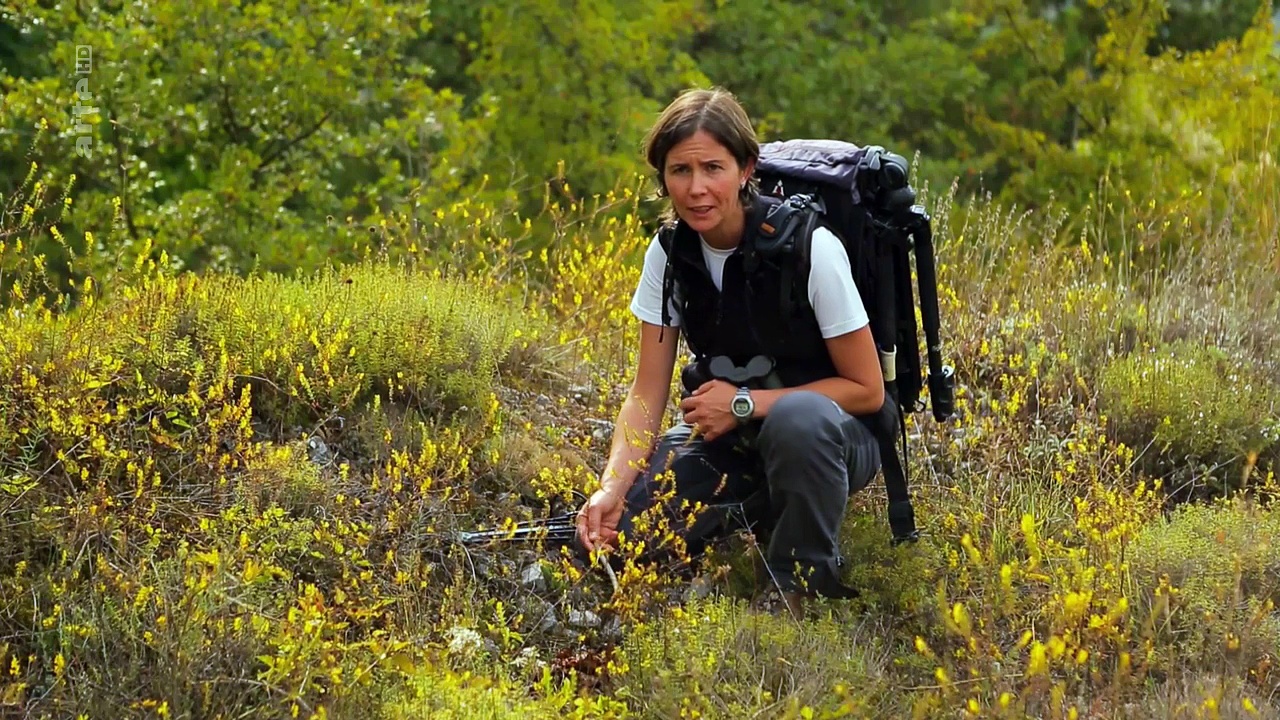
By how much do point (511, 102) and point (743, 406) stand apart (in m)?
9.28

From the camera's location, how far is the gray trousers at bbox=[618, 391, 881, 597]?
3492 mm

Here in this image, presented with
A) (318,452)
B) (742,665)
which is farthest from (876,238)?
(318,452)

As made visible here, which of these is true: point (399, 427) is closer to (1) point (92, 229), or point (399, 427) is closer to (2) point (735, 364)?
(2) point (735, 364)

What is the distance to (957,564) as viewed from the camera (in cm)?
373

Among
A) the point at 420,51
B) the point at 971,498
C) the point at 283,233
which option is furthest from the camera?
the point at 420,51

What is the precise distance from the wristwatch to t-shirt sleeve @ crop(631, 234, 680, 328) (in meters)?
0.33

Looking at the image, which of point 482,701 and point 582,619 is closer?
point 482,701

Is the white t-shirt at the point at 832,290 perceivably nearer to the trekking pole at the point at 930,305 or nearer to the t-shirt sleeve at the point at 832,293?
the t-shirt sleeve at the point at 832,293

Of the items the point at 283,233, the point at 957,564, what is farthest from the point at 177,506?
the point at 283,233

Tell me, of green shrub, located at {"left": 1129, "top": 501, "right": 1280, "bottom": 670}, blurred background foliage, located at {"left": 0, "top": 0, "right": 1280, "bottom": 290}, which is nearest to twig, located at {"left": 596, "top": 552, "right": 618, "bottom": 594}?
green shrub, located at {"left": 1129, "top": 501, "right": 1280, "bottom": 670}

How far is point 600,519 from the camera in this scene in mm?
3686

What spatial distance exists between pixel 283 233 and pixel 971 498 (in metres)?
6.14

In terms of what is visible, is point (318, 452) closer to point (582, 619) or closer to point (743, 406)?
point (582, 619)

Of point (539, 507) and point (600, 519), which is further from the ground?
point (600, 519)
